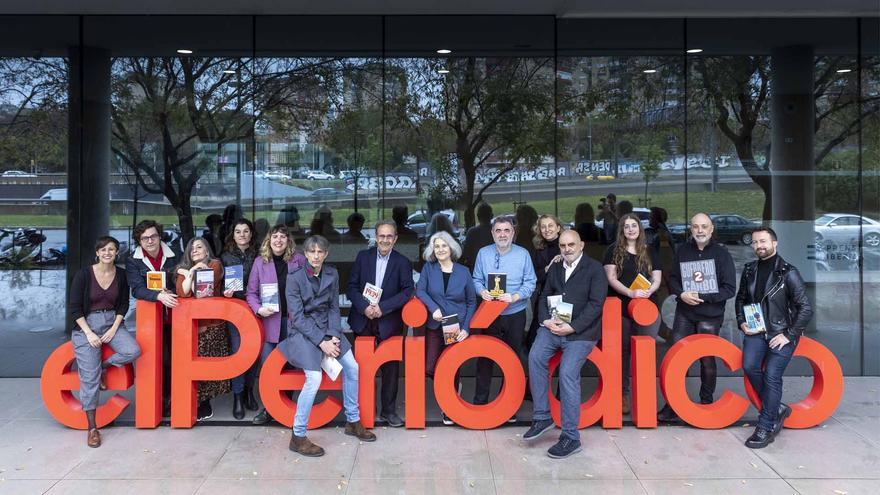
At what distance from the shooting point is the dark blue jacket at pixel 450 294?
245 inches

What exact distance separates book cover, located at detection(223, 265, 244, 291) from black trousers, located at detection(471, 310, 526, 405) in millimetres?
2175

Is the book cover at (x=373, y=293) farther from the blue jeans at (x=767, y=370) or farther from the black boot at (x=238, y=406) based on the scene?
the blue jeans at (x=767, y=370)

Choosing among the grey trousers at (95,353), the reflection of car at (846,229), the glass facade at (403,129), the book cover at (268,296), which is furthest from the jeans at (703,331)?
the grey trousers at (95,353)

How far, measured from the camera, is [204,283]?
6.18 metres

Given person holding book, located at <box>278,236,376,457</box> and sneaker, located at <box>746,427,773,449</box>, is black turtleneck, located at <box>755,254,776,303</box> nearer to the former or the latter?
sneaker, located at <box>746,427,773,449</box>

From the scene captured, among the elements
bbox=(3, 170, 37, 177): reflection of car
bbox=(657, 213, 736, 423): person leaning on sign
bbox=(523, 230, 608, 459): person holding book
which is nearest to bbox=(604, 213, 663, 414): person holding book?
bbox=(657, 213, 736, 423): person leaning on sign

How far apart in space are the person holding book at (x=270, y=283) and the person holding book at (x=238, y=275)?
0.13 meters

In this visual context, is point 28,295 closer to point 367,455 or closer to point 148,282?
point 148,282

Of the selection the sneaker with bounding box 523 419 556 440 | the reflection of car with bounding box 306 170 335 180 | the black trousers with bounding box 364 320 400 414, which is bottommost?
the sneaker with bounding box 523 419 556 440

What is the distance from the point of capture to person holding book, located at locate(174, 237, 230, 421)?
244 inches

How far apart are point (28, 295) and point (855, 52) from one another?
10.2 metres

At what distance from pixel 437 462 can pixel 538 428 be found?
908 millimetres

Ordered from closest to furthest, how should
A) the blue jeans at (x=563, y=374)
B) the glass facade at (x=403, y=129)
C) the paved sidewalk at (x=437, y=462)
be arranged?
the paved sidewalk at (x=437, y=462)
the blue jeans at (x=563, y=374)
the glass facade at (x=403, y=129)

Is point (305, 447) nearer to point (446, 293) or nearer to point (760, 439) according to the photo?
point (446, 293)
